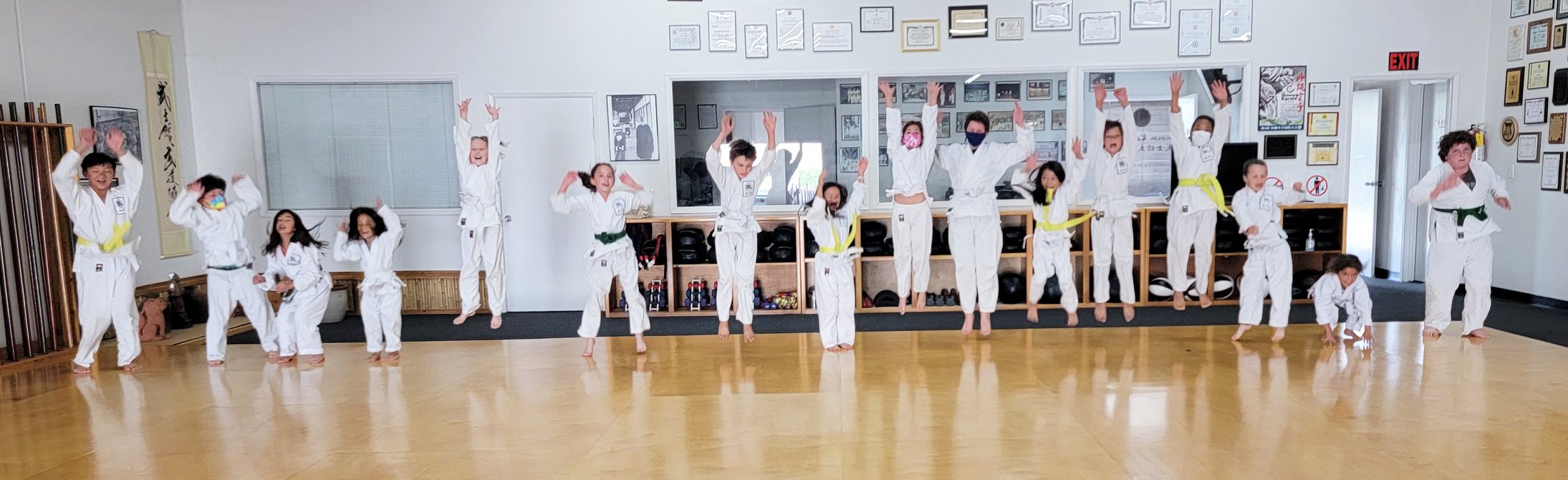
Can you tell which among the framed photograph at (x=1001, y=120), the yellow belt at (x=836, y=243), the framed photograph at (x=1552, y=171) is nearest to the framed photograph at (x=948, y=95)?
the framed photograph at (x=1001, y=120)

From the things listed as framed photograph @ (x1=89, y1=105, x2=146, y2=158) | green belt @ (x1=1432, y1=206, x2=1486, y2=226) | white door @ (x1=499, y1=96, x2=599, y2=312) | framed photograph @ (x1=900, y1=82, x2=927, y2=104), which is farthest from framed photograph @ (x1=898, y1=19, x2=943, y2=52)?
framed photograph @ (x1=89, y1=105, x2=146, y2=158)

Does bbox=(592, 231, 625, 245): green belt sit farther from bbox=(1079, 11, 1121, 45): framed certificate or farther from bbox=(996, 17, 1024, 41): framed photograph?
bbox=(1079, 11, 1121, 45): framed certificate

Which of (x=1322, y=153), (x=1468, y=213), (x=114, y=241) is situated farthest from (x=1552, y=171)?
(x=114, y=241)

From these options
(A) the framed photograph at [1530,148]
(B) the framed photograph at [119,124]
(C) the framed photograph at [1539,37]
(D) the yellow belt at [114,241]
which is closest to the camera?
(D) the yellow belt at [114,241]

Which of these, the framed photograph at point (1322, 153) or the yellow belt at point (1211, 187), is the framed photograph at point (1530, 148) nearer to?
the framed photograph at point (1322, 153)

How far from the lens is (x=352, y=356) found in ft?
15.4

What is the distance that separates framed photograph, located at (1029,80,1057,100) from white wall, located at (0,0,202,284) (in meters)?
6.60

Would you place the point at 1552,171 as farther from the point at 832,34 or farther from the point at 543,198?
the point at 543,198

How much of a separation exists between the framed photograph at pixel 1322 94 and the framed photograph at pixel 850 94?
3474 millimetres

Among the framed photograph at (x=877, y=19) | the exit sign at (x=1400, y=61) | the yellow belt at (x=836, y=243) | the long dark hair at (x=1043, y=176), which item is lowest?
the yellow belt at (x=836, y=243)

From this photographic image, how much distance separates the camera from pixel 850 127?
251 inches

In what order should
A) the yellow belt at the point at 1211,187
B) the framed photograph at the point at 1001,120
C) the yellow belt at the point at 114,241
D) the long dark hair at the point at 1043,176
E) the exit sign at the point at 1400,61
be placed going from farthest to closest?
the framed photograph at the point at 1001,120 < the exit sign at the point at 1400,61 < the yellow belt at the point at 1211,187 < the long dark hair at the point at 1043,176 < the yellow belt at the point at 114,241

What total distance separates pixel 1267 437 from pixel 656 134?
464 centimetres

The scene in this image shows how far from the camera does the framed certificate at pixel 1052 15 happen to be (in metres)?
6.20
